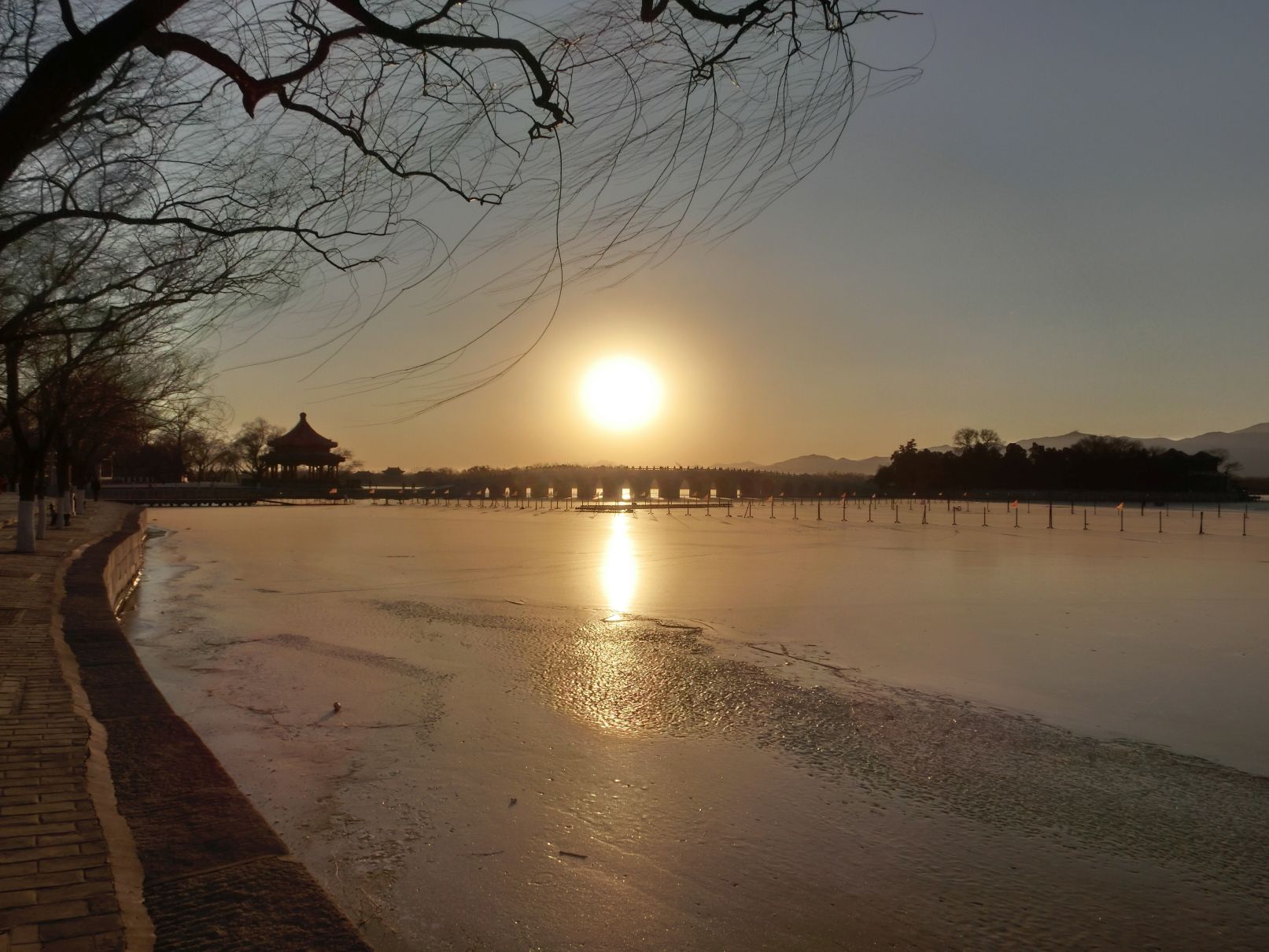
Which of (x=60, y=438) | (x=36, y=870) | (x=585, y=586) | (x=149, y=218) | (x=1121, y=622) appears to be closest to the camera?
(x=36, y=870)

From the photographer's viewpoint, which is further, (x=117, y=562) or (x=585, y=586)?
(x=585, y=586)

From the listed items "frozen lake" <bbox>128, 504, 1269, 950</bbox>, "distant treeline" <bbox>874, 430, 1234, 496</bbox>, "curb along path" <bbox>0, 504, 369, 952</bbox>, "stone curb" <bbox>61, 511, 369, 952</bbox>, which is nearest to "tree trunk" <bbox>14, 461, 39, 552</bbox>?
"frozen lake" <bbox>128, 504, 1269, 950</bbox>

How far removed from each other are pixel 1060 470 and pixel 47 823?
122 m

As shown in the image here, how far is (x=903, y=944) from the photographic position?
473 centimetres

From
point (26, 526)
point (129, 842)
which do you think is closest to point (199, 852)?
point (129, 842)

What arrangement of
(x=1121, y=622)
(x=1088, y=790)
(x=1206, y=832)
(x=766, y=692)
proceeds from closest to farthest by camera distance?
(x=1206, y=832) → (x=1088, y=790) → (x=766, y=692) → (x=1121, y=622)

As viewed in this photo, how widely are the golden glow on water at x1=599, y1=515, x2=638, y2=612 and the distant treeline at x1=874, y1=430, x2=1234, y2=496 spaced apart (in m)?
89.7

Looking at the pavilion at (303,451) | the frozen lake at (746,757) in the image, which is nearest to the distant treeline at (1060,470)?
the pavilion at (303,451)

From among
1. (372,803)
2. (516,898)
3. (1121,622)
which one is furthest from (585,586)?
(516,898)

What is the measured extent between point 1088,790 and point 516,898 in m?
4.44

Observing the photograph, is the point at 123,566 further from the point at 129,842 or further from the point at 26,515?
the point at 129,842

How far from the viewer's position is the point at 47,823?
4.18m

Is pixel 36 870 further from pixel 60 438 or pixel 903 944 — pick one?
pixel 60 438

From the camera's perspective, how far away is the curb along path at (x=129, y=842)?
340cm
